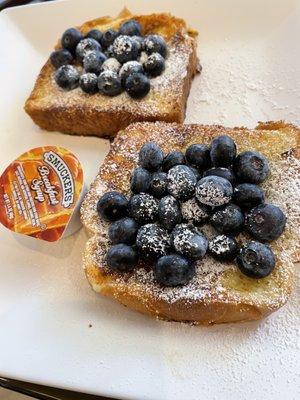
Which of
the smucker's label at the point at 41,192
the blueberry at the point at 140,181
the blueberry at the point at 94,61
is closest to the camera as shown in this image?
the blueberry at the point at 140,181

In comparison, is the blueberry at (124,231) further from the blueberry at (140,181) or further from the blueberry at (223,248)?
the blueberry at (223,248)

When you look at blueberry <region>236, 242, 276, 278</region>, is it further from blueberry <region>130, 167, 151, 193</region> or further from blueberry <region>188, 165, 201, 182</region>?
blueberry <region>130, 167, 151, 193</region>

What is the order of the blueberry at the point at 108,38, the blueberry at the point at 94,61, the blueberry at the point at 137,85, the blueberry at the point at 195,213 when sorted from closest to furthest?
the blueberry at the point at 195,213, the blueberry at the point at 137,85, the blueberry at the point at 94,61, the blueberry at the point at 108,38

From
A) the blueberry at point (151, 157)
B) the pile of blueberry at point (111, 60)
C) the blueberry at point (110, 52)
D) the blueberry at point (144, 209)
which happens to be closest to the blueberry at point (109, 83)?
the pile of blueberry at point (111, 60)

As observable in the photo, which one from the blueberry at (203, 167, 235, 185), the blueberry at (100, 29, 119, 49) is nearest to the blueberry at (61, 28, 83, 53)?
the blueberry at (100, 29, 119, 49)

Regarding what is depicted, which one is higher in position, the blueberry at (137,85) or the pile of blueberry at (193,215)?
the blueberry at (137,85)

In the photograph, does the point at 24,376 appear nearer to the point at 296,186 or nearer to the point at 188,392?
the point at 188,392
